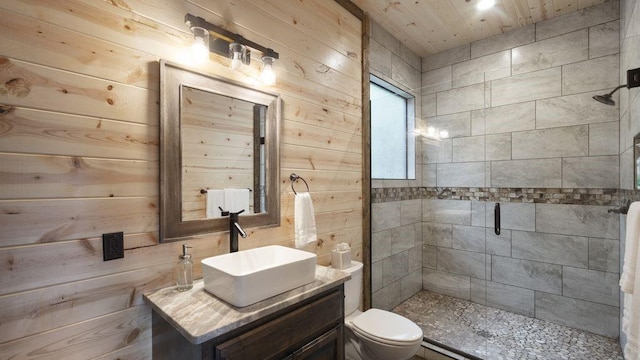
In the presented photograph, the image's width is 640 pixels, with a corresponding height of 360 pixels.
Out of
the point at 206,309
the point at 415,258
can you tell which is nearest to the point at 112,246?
the point at 206,309

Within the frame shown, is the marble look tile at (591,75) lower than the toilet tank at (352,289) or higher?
higher

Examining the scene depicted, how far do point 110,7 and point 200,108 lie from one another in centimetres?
53

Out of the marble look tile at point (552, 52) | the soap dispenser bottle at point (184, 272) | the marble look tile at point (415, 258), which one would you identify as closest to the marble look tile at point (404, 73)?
the marble look tile at point (552, 52)

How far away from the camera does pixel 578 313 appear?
258 centimetres

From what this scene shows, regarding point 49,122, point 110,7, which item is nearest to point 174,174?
point 49,122

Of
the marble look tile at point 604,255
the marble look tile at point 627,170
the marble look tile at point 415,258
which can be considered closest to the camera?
the marble look tile at point 627,170

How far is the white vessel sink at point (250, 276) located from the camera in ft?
3.96

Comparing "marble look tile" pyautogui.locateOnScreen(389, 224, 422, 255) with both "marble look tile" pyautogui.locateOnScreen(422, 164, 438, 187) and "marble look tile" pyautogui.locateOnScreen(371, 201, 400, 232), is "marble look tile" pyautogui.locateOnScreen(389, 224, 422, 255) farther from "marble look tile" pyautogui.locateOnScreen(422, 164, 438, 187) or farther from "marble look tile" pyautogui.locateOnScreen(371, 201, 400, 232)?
"marble look tile" pyautogui.locateOnScreen(422, 164, 438, 187)

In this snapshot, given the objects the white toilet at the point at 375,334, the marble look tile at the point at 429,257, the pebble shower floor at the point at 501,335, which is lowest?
the pebble shower floor at the point at 501,335

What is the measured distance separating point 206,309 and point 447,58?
11.1ft

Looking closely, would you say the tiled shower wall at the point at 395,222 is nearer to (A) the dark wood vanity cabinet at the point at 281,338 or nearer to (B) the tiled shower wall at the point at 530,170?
(B) the tiled shower wall at the point at 530,170

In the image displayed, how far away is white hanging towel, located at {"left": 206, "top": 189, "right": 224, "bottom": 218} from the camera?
1595mm

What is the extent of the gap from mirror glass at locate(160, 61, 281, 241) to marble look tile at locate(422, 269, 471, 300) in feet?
7.47

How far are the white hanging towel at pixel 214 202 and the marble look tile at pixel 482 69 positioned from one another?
2.80 meters
